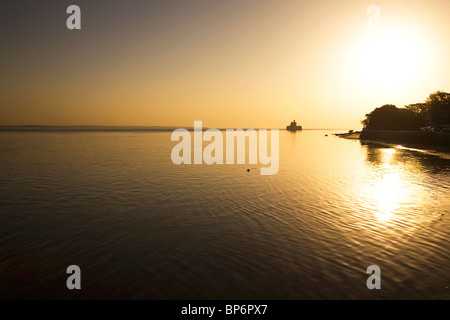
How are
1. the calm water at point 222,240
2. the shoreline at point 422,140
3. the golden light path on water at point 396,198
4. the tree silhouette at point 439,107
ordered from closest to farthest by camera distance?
1. the calm water at point 222,240
2. the golden light path on water at point 396,198
3. the shoreline at point 422,140
4. the tree silhouette at point 439,107

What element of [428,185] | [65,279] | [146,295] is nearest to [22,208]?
[65,279]

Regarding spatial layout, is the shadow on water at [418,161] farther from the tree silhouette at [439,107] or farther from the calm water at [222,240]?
the tree silhouette at [439,107]

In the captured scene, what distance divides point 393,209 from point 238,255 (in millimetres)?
11560

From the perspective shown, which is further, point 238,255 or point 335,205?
point 335,205

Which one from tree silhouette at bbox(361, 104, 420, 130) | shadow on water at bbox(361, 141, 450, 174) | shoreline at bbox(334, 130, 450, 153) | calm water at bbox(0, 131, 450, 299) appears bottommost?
calm water at bbox(0, 131, 450, 299)

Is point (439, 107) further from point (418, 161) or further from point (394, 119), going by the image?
point (418, 161)

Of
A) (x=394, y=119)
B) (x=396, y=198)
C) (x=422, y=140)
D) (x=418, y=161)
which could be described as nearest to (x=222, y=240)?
(x=396, y=198)

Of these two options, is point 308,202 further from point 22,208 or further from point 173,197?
point 22,208

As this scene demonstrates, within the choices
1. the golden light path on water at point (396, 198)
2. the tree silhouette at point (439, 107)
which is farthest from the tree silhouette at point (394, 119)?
the golden light path on water at point (396, 198)

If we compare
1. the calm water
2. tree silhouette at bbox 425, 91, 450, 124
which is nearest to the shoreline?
tree silhouette at bbox 425, 91, 450, 124

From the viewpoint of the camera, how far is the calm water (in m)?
8.07

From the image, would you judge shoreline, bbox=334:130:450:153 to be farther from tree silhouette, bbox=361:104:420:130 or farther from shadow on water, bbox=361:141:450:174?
tree silhouette, bbox=361:104:420:130

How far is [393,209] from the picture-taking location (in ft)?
52.5

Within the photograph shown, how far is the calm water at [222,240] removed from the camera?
807 centimetres
